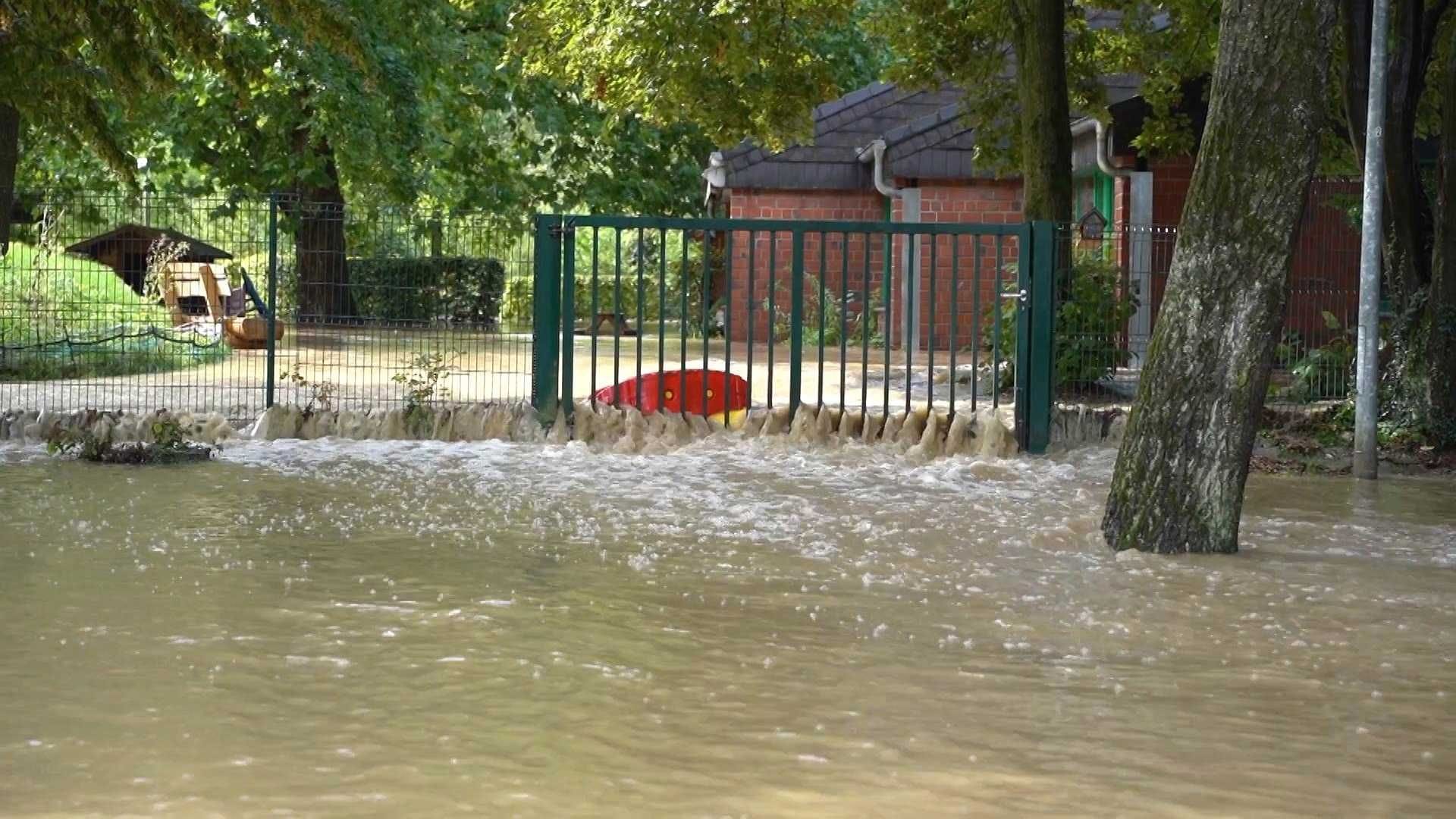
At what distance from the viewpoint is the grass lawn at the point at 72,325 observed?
1786cm

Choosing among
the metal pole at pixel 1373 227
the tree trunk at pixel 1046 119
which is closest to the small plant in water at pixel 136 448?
the tree trunk at pixel 1046 119

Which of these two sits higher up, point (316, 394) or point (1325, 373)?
point (1325, 373)

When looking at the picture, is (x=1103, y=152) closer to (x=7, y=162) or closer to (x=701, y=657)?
(x=7, y=162)

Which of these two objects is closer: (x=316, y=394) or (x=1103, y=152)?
(x=316, y=394)

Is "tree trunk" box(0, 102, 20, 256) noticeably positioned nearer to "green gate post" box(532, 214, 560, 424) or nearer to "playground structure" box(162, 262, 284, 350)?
"playground structure" box(162, 262, 284, 350)

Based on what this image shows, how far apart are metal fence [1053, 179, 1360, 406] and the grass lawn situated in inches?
317

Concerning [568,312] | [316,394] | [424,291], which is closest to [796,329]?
[568,312]

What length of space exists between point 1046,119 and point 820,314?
10.2 ft

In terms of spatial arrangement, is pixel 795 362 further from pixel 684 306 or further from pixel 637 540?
pixel 637 540

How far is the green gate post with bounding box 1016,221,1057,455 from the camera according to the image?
597 inches

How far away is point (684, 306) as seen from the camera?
15.4m

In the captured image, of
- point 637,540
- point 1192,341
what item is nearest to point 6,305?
point 637,540

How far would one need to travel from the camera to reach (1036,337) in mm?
15211

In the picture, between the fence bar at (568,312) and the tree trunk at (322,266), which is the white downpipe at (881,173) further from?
the fence bar at (568,312)
